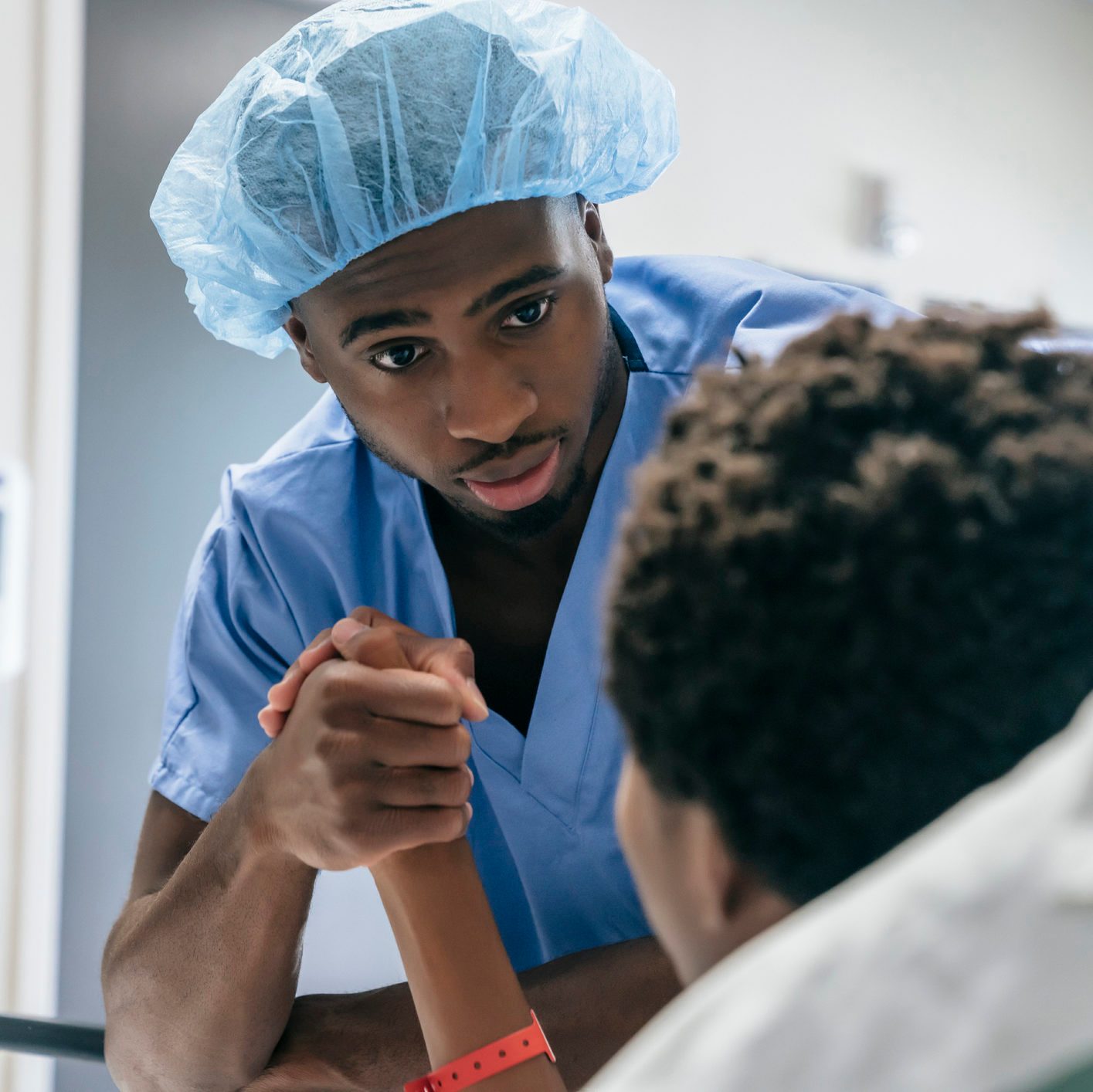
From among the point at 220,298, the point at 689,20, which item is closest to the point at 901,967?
the point at 220,298

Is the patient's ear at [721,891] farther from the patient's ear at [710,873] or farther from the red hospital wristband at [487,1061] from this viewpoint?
the red hospital wristband at [487,1061]

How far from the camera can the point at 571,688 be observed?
1031 mm

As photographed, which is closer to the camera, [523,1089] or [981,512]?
[981,512]

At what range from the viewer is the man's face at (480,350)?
0.89 meters

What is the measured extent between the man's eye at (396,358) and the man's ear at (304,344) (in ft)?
0.38

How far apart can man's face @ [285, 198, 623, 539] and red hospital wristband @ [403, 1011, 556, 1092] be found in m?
0.43

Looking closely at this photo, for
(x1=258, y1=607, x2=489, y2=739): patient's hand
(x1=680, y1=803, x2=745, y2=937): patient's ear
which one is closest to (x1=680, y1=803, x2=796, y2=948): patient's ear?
(x1=680, y1=803, x2=745, y2=937): patient's ear

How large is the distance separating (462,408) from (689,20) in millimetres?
2042

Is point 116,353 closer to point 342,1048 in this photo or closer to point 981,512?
point 342,1048

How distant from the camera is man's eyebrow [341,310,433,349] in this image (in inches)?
34.8

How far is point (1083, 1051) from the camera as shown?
0.28m

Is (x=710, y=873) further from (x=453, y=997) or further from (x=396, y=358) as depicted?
(x=396, y=358)

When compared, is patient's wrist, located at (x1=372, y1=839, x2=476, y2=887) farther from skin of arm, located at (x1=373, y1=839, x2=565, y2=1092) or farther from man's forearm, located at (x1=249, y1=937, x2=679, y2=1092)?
man's forearm, located at (x1=249, y1=937, x2=679, y2=1092)

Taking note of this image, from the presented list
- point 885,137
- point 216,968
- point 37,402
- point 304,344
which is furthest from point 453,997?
point 885,137
